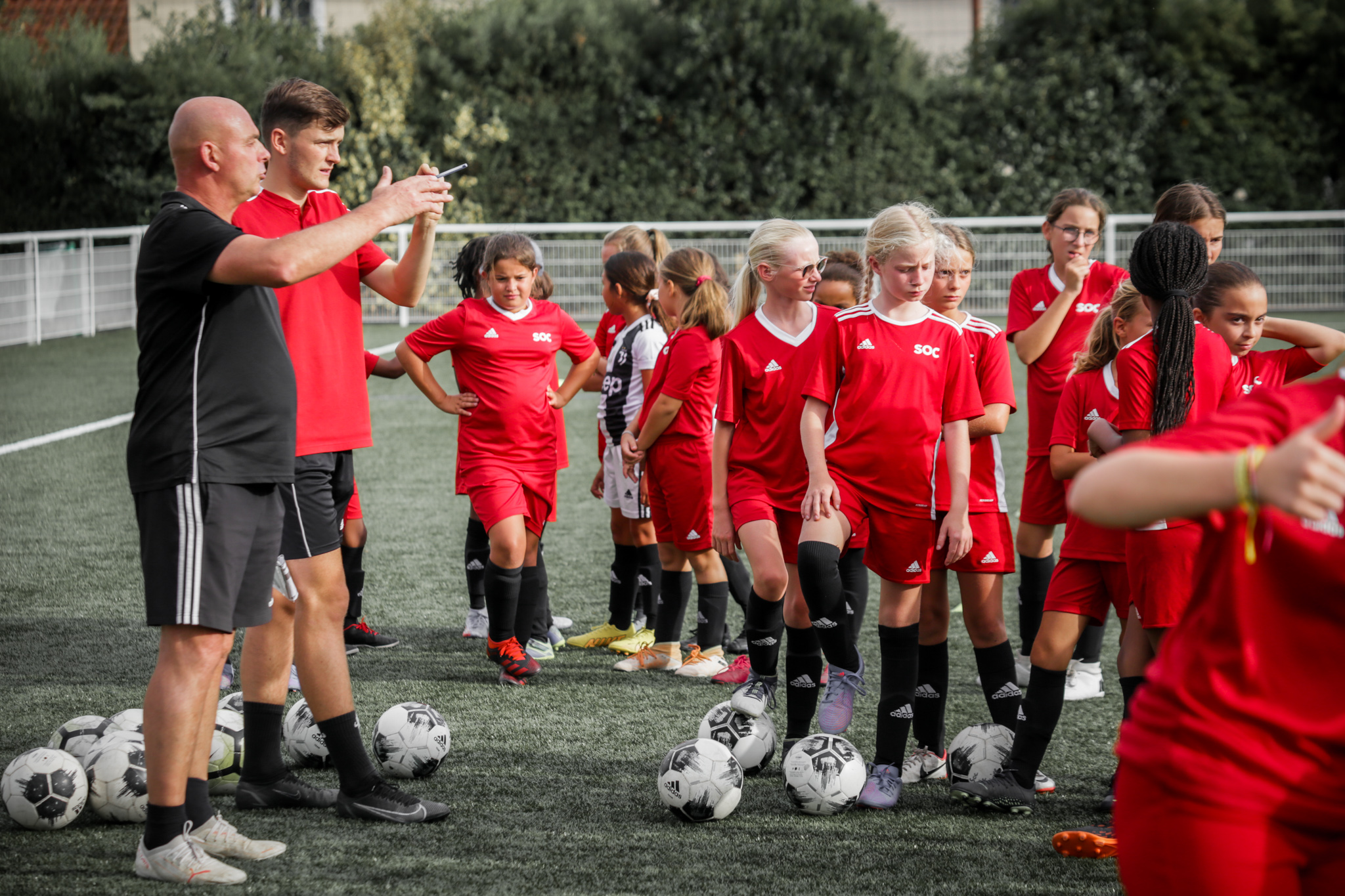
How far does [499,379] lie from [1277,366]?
10.1 feet

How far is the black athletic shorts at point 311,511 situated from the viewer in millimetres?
3457

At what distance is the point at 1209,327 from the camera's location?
11.9 ft

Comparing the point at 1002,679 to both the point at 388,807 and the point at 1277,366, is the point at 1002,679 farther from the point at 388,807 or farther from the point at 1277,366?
the point at 388,807

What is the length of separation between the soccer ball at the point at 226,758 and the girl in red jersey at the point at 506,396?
1.43 metres

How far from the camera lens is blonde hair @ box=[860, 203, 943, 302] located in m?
3.80

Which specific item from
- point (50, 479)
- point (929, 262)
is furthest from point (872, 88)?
point (929, 262)

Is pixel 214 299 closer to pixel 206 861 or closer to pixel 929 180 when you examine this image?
pixel 206 861

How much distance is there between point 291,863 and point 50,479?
679cm

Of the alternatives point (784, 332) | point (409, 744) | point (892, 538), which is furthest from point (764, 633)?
point (409, 744)

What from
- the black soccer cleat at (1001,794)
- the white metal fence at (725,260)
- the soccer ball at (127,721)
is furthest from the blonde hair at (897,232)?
the white metal fence at (725,260)

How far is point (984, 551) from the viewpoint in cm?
393

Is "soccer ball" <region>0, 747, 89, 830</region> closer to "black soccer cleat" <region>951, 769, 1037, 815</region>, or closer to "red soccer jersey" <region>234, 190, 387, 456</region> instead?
"red soccer jersey" <region>234, 190, 387, 456</region>

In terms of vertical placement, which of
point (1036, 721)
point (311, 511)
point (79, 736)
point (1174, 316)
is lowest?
point (79, 736)

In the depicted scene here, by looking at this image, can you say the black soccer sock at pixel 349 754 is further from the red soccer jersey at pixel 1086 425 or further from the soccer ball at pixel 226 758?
the red soccer jersey at pixel 1086 425
